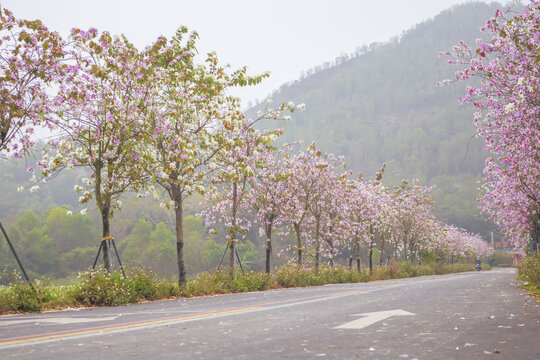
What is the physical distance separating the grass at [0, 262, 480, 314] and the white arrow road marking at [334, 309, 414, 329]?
24.6 feet

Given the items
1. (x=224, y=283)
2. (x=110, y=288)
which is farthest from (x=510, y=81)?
(x=224, y=283)

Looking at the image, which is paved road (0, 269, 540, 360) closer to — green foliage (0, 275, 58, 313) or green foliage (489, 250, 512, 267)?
green foliage (0, 275, 58, 313)

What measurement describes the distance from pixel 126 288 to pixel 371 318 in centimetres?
824

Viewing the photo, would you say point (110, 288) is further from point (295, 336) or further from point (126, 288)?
point (295, 336)

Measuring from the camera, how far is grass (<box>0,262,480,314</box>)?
39.4 ft

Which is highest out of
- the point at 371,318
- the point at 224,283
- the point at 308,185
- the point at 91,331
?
the point at 308,185

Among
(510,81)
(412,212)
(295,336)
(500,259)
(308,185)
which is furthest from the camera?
(500,259)

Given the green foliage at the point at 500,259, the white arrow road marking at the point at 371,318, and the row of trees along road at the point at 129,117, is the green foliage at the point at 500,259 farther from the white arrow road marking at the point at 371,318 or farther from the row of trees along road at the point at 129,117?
the white arrow road marking at the point at 371,318

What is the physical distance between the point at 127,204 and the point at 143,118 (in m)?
88.5

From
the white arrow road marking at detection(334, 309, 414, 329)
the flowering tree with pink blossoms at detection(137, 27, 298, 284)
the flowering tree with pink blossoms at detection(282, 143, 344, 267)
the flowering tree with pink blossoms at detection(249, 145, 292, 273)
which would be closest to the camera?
the white arrow road marking at detection(334, 309, 414, 329)

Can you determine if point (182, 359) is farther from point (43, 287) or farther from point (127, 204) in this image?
point (127, 204)

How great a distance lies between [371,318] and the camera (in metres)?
7.71

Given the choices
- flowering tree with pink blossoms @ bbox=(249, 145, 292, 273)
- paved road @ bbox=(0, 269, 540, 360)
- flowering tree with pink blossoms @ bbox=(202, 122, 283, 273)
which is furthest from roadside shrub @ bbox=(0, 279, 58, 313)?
flowering tree with pink blossoms @ bbox=(249, 145, 292, 273)

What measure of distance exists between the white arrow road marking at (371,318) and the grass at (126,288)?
7494 mm
